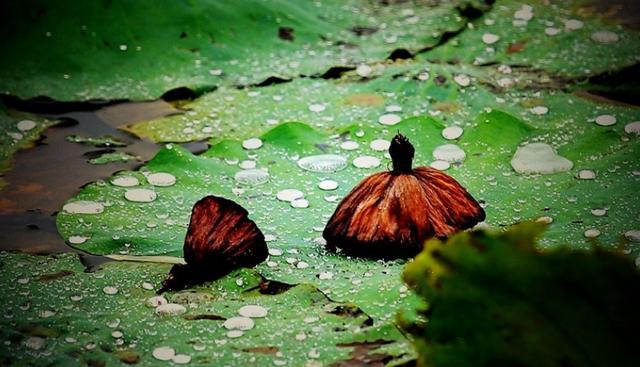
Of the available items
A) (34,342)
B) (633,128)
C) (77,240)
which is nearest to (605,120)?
(633,128)

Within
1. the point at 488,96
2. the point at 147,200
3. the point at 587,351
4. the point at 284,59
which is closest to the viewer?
the point at 587,351

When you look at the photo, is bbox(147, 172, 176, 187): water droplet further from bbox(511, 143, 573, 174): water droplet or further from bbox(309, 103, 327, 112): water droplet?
bbox(511, 143, 573, 174): water droplet

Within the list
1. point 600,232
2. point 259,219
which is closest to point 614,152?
point 600,232

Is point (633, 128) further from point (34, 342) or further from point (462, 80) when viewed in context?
point (34, 342)

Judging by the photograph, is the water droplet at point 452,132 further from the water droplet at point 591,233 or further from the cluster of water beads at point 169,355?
the cluster of water beads at point 169,355

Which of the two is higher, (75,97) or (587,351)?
(587,351)

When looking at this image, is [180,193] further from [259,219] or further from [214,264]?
[214,264]
